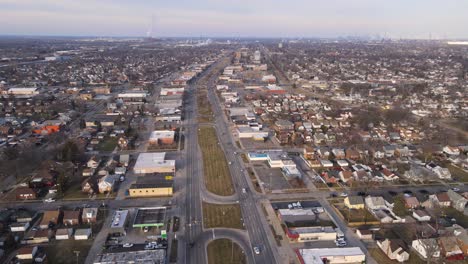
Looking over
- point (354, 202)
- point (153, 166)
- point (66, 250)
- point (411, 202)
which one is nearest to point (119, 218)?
point (66, 250)

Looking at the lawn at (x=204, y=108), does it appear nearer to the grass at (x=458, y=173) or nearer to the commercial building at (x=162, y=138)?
the commercial building at (x=162, y=138)

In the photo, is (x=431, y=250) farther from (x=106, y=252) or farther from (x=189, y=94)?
(x=189, y=94)

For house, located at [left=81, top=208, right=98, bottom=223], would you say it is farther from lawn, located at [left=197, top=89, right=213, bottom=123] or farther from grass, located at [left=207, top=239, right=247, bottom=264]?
lawn, located at [left=197, top=89, right=213, bottom=123]

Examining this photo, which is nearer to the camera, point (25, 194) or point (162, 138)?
point (25, 194)

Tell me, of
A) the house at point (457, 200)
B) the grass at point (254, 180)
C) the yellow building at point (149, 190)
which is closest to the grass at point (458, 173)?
the house at point (457, 200)

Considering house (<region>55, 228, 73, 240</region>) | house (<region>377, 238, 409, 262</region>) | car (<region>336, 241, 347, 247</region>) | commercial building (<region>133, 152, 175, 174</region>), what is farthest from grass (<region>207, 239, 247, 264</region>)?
commercial building (<region>133, 152, 175, 174</region>)

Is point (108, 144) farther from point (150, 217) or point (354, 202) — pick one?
point (354, 202)
